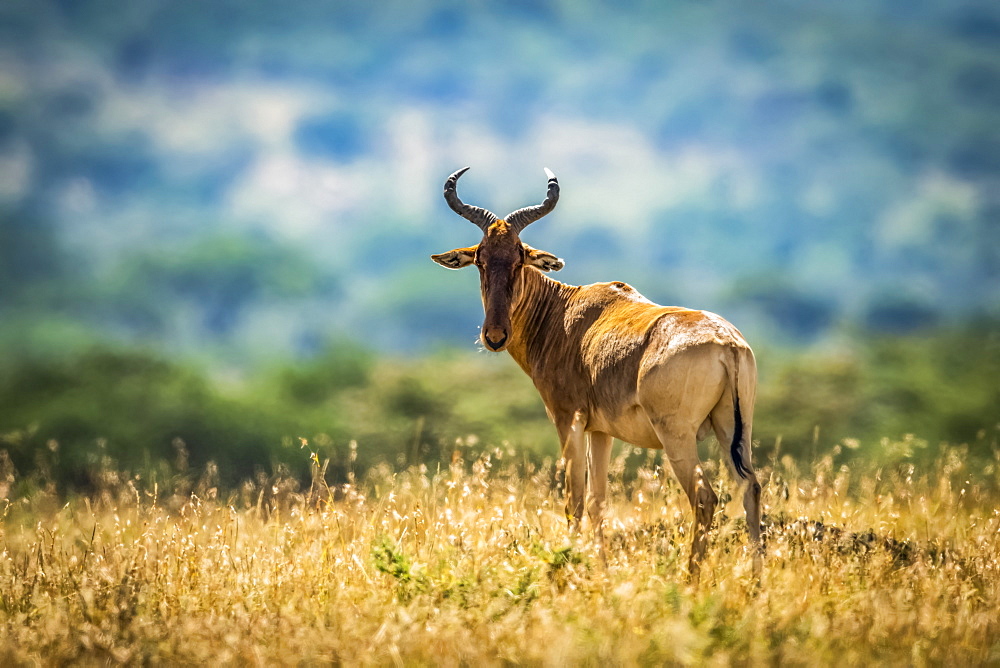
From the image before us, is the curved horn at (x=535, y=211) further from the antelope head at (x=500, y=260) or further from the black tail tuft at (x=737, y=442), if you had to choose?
the black tail tuft at (x=737, y=442)

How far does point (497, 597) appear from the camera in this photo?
6.84 meters

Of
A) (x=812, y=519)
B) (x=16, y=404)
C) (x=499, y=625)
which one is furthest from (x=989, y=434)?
(x=16, y=404)

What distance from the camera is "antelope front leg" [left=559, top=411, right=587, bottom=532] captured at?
9.20m

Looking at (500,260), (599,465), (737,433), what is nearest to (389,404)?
(500,260)

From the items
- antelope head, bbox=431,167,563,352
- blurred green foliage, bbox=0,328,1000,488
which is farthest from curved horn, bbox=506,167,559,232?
blurred green foliage, bbox=0,328,1000,488

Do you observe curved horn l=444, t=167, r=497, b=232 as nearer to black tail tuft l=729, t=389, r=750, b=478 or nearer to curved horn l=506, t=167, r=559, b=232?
curved horn l=506, t=167, r=559, b=232

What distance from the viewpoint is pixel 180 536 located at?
8070 millimetres

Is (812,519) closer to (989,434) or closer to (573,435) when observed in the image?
(573,435)

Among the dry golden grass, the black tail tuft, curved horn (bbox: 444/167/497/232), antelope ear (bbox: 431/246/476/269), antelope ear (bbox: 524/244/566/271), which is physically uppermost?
curved horn (bbox: 444/167/497/232)

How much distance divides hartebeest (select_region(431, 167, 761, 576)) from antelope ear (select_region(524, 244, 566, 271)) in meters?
0.01

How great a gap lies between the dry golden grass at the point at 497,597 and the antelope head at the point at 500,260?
5.53 ft

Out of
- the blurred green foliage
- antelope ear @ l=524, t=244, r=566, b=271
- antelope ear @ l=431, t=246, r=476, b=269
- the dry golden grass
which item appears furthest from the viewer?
the blurred green foliage

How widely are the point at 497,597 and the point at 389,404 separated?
27.1 m

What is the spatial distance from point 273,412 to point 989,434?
2349cm
